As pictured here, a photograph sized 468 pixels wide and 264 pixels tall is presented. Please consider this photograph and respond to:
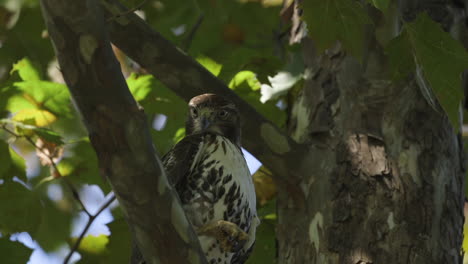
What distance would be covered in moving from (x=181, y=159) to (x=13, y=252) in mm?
1119

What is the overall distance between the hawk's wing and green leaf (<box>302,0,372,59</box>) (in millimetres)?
1003

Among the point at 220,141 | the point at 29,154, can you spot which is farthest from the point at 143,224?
the point at 29,154

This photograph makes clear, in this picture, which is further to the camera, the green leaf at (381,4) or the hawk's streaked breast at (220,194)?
the hawk's streaked breast at (220,194)

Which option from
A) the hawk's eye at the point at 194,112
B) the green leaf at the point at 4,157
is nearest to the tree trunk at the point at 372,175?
the hawk's eye at the point at 194,112

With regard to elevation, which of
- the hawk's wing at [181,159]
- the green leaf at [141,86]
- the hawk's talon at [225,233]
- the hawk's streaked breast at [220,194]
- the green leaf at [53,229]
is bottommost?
the hawk's talon at [225,233]

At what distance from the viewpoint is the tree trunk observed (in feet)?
11.6

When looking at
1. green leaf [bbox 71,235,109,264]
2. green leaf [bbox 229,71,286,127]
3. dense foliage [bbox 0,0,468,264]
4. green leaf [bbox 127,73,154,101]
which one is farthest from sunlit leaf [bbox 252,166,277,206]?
green leaf [bbox 71,235,109,264]

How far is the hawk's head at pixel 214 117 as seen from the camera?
407cm

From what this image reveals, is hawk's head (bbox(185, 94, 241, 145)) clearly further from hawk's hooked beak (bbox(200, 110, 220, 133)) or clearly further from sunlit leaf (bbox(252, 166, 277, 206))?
sunlit leaf (bbox(252, 166, 277, 206))

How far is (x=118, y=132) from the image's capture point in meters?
2.29

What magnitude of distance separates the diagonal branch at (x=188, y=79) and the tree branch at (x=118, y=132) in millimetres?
1170

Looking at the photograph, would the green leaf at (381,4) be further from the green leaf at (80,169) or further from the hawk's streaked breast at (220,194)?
the green leaf at (80,169)

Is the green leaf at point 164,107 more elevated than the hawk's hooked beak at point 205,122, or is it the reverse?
the green leaf at point 164,107

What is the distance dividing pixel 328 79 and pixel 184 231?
6.47 ft
